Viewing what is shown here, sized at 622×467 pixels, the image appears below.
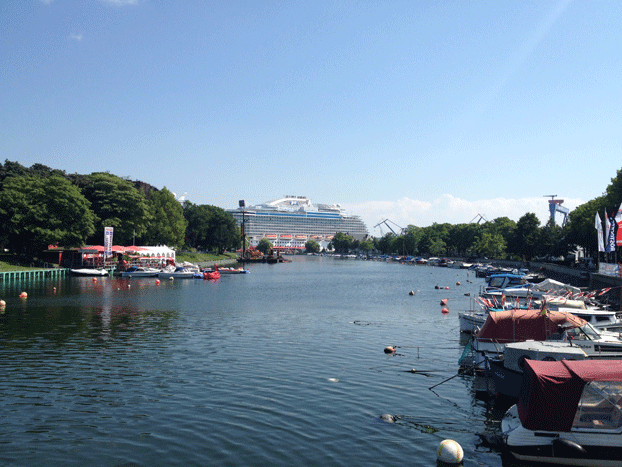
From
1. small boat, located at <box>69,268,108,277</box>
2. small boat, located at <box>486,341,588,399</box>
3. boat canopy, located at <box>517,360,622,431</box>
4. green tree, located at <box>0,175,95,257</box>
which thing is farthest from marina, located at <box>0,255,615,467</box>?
green tree, located at <box>0,175,95,257</box>

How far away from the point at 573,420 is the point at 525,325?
7520 mm

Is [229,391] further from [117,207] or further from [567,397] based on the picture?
[117,207]

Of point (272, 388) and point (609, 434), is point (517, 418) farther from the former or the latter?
point (272, 388)

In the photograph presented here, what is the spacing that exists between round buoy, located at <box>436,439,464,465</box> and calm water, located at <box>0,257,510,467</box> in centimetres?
32

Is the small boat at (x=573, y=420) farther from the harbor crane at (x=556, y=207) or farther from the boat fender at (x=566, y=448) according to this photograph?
the harbor crane at (x=556, y=207)

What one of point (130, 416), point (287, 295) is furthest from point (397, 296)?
point (130, 416)

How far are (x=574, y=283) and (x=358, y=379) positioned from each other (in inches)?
1855

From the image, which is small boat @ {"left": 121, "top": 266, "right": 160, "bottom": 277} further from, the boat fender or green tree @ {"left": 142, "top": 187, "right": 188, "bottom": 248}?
the boat fender

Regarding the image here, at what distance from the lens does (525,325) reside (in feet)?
62.9

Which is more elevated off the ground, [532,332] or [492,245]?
[492,245]

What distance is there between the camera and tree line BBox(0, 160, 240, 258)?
7050cm

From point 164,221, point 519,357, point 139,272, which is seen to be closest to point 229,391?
point 519,357

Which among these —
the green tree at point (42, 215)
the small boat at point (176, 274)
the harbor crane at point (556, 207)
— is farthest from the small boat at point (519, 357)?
the harbor crane at point (556, 207)

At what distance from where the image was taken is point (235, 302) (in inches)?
1740
